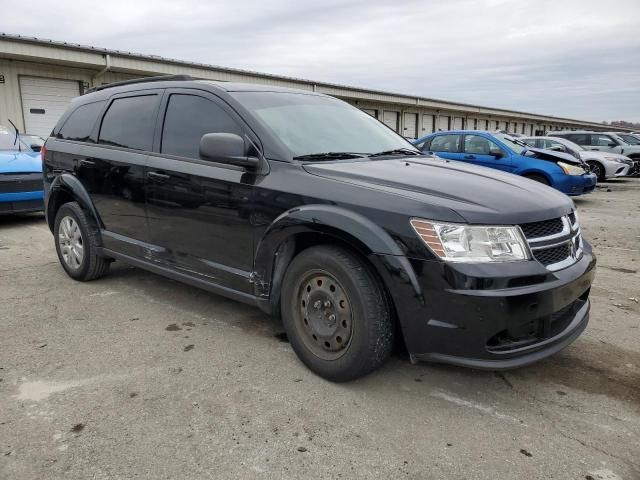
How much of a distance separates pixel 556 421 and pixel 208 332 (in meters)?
2.36

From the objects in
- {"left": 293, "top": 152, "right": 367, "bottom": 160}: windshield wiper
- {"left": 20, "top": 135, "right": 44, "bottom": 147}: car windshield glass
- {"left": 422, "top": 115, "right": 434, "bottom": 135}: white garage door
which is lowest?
{"left": 20, "top": 135, "right": 44, "bottom": 147}: car windshield glass

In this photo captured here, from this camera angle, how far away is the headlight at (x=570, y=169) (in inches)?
408

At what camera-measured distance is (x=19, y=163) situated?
7859 mm

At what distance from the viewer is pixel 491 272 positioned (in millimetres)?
2447

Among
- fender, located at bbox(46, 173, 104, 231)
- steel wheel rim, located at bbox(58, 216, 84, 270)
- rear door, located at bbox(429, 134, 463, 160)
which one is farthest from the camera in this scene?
rear door, located at bbox(429, 134, 463, 160)

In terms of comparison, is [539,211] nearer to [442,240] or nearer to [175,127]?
[442,240]

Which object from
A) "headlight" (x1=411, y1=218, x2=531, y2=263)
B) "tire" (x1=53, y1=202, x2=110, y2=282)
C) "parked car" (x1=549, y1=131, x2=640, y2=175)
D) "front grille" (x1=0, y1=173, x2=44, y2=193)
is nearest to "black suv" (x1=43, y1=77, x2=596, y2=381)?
"headlight" (x1=411, y1=218, x2=531, y2=263)

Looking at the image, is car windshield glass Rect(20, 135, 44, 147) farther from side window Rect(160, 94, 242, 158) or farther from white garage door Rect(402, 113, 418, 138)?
white garage door Rect(402, 113, 418, 138)

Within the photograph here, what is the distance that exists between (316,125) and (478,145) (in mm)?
7978

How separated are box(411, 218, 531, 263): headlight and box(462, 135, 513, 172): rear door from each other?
829 cm

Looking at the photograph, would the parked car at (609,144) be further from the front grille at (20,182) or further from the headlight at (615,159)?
the front grille at (20,182)

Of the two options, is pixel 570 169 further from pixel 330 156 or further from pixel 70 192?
pixel 70 192

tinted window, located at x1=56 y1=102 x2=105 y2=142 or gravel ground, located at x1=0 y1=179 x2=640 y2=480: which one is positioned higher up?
tinted window, located at x1=56 y1=102 x2=105 y2=142

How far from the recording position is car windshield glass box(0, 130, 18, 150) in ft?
28.6
